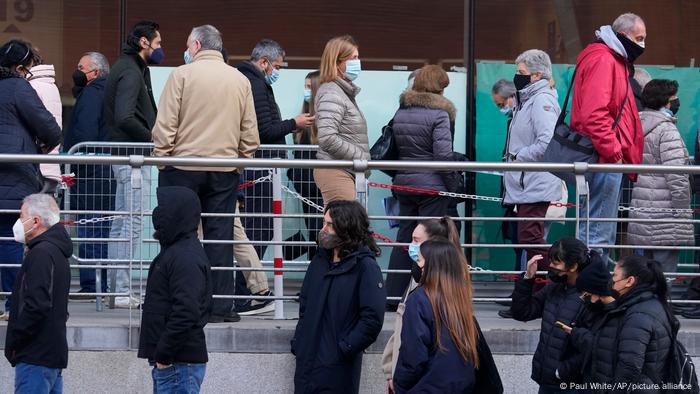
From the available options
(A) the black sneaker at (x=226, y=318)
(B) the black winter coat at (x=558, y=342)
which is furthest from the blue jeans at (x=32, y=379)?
(B) the black winter coat at (x=558, y=342)

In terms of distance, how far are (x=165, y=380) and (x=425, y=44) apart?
5063 millimetres

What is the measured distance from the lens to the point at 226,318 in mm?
8531

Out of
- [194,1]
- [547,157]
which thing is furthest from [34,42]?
[547,157]

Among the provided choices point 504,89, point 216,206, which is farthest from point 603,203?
point 216,206

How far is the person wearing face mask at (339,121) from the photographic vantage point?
29.3 ft

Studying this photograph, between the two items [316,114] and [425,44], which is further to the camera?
[425,44]

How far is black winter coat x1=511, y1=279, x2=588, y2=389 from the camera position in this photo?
735 cm

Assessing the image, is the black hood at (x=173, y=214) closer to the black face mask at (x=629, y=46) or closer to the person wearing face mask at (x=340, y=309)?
the person wearing face mask at (x=340, y=309)

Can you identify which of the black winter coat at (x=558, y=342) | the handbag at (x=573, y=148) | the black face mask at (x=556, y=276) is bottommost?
the black winter coat at (x=558, y=342)

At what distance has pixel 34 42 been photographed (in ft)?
36.3

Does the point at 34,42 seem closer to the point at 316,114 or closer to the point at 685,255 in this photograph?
the point at 316,114

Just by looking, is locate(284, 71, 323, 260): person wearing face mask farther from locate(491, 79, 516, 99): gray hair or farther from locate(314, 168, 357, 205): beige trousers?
locate(491, 79, 516, 99): gray hair

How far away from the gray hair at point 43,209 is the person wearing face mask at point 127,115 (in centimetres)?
154

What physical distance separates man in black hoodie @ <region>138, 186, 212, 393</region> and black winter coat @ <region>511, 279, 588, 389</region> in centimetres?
203
